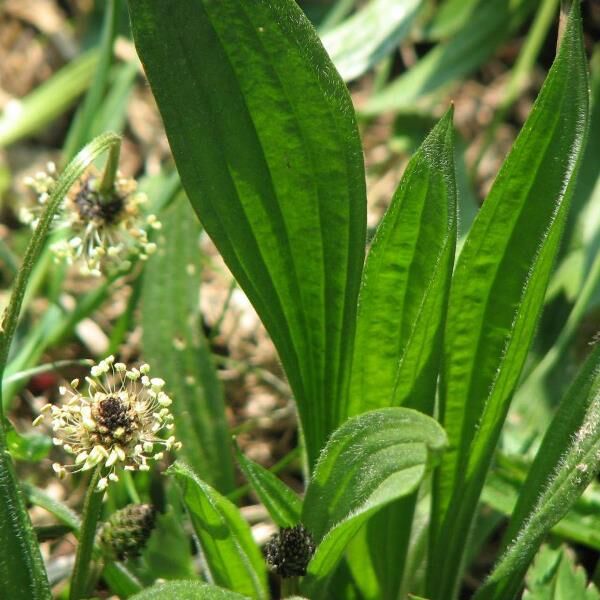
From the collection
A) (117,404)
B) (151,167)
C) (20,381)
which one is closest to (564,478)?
(117,404)

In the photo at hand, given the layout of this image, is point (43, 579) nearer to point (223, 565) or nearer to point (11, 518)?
point (11, 518)

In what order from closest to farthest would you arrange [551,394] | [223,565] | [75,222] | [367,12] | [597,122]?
[223,565] → [75,222] → [551,394] → [367,12] → [597,122]

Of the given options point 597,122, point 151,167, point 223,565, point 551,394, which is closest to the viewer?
point 223,565

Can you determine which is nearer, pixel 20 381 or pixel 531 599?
pixel 531 599

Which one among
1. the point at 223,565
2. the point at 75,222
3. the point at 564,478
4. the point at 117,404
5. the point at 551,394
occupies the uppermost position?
the point at 75,222

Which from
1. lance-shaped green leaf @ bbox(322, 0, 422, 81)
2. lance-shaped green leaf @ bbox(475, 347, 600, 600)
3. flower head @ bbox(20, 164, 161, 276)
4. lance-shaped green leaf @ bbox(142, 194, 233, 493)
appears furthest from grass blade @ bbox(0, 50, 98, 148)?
lance-shaped green leaf @ bbox(475, 347, 600, 600)

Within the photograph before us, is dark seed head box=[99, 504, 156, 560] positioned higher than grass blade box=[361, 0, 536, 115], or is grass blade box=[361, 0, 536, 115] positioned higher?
grass blade box=[361, 0, 536, 115]

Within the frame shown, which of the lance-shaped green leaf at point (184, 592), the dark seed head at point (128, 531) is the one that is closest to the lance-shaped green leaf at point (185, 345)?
the dark seed head at point (128, 531)

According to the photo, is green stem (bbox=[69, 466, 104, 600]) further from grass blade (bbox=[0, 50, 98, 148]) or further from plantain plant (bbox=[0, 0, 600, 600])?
grass blade (bbox=[0, 50, 98, 148])
